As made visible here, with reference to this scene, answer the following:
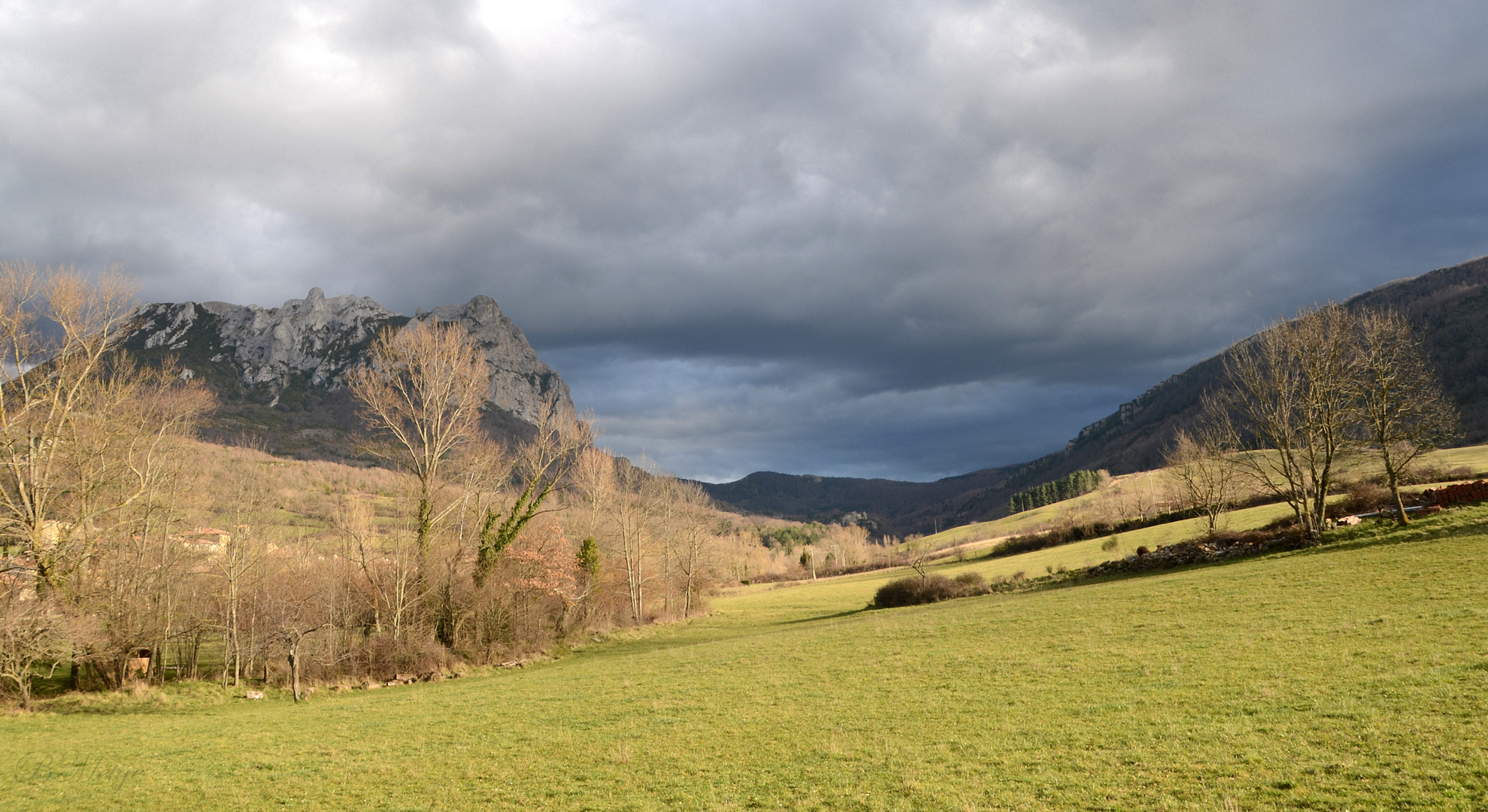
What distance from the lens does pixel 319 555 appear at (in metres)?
46.2

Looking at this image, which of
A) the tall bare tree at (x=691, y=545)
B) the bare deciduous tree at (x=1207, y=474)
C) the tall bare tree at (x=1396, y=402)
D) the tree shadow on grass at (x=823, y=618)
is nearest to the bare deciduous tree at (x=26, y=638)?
the tree shadow on grass at (x=823, y=618)

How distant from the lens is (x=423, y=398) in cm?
4375

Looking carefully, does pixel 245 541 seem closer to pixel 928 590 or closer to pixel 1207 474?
pixel 928 590

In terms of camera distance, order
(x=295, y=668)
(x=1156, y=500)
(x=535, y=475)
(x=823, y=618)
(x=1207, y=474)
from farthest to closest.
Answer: (x=1156, y=500), (x=1207, y=474), (x=823, y=618), (x=535, y=475), (x=295, y=668)

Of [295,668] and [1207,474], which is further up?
[1207,474]

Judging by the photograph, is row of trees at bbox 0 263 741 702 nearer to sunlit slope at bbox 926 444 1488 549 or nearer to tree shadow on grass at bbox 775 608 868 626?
tree shadow on grass at bbox 775 608 868 626

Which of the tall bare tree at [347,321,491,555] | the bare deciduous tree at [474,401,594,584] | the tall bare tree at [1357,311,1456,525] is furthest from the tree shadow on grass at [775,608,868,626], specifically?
the tall bare tree at [1357,311,1456,525]

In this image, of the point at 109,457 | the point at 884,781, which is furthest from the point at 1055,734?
the point at 109,457

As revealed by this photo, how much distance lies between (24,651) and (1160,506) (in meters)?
112

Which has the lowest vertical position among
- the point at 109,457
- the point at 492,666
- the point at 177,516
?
the point at 492,666

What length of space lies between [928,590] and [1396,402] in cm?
3147

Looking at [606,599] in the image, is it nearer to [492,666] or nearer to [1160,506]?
[492,666]

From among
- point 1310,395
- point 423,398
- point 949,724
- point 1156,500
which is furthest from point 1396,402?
point 1156,500

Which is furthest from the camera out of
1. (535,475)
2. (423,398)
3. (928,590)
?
(928,590)
